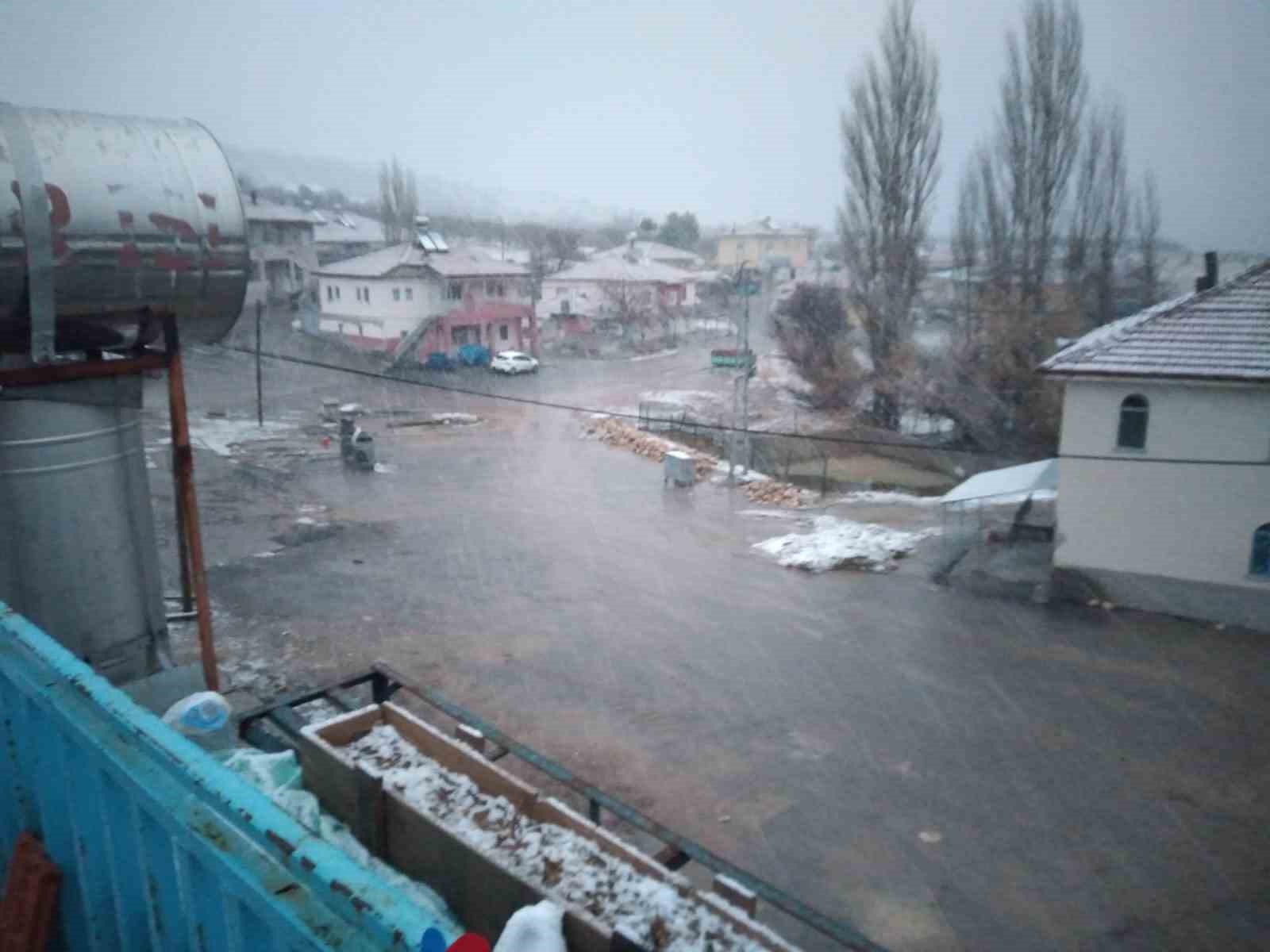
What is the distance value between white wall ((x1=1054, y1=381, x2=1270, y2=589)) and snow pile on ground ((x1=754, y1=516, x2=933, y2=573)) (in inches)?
120

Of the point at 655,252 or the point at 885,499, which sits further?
the point at 655,252

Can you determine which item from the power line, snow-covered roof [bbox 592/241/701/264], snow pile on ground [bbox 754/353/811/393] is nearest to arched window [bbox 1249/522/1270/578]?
the power line

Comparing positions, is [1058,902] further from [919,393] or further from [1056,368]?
[919,393]

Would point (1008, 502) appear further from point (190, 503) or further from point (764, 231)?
point (764, 231)

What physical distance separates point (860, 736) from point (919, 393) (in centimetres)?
2092

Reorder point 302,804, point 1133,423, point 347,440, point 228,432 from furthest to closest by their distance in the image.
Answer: point 228,432
point 347,440
point 1133,423
point 302,804

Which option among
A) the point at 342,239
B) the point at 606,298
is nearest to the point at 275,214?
the point at 342,239

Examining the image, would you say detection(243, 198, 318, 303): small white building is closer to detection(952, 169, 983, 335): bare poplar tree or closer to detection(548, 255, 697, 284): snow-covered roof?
detection(548, 255, 697, 284): snow-covered roof

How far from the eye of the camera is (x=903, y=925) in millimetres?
6402

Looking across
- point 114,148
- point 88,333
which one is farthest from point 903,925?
point 114,148

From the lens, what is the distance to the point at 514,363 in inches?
1506

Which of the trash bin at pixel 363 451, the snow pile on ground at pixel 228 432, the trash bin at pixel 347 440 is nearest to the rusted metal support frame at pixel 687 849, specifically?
the trash bin at pixel 363 451

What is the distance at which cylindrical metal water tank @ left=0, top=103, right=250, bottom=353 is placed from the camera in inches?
185

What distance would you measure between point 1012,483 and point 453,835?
13.4 m
